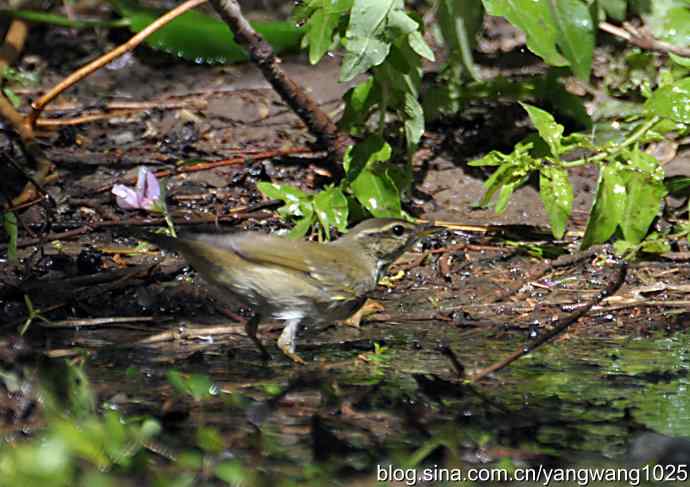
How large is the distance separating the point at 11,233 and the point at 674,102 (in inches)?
133

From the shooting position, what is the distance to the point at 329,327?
6609mm

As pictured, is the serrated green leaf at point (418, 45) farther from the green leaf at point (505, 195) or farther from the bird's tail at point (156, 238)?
the bird's tail at point (156, 238)

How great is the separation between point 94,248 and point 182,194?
826mm

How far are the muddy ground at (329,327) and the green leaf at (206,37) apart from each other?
18 centimetres

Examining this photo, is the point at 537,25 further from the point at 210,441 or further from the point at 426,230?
the point at 426,230

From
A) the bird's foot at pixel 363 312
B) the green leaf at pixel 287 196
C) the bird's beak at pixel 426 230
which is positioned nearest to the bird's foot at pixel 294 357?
the bird's foot at pixel 363 312

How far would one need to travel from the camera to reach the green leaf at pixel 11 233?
646 cm

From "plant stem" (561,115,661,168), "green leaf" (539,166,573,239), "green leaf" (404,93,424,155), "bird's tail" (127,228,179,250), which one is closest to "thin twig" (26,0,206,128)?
"green leaf" (404,93,424,155)

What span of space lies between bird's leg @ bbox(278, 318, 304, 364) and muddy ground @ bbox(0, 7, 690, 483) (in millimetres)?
80

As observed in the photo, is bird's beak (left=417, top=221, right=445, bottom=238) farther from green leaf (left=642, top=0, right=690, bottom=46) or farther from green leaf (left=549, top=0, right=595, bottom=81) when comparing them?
green leaf (left=549, top=0, right=595, bottom=81)

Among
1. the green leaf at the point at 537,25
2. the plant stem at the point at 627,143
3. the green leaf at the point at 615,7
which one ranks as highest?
the green leaf at the point at 615,7

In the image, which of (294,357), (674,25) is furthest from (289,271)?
(674,25)

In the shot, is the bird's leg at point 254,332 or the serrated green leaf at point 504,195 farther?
the serrated green leaf at point 504,195

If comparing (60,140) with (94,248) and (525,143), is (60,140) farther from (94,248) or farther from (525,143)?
(525,143)
